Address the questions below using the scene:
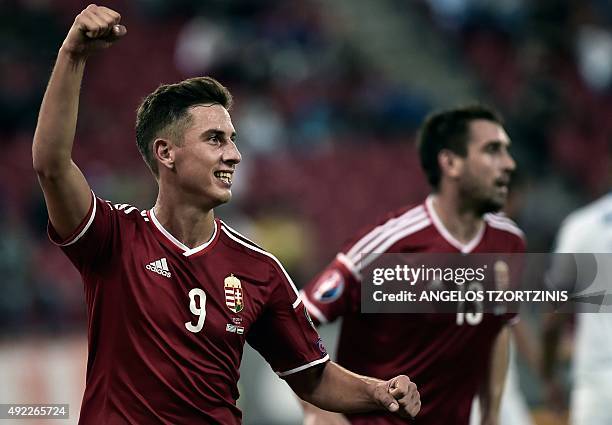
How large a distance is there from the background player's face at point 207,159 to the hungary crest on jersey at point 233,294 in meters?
0.28

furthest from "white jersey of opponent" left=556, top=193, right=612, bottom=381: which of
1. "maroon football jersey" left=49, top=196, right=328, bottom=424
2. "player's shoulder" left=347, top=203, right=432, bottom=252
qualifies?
"maroon football jersey" left=49, top=196, right=328, bottom=424

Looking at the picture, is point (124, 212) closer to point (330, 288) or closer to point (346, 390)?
point (346, 390)

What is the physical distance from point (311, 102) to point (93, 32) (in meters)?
10.3

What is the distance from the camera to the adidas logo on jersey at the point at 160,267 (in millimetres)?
3850

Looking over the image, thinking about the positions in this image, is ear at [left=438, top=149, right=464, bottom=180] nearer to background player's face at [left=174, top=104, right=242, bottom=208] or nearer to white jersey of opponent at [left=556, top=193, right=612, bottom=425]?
white jersey of opponent at [left=556, top=193, right=612, bottom=425]

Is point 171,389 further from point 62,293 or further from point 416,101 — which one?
point 416,101

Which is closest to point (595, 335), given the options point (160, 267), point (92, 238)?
point (160, 267)

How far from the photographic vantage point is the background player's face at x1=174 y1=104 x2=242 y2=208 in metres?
3.92

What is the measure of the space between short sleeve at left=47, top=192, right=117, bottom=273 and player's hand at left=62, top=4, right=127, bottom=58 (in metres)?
0.53

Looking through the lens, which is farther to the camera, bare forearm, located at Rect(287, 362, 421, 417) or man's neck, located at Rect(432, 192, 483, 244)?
man's neck, located at Rect(432, 192, 483, 244)

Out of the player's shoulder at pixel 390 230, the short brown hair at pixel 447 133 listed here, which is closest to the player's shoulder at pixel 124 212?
the player's shoulder at pixel 390 230

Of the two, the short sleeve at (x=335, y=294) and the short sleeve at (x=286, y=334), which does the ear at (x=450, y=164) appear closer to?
the short sleeve at (x=335, y=294)

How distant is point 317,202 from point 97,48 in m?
9.21

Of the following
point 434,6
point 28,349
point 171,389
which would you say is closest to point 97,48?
point 171,389
